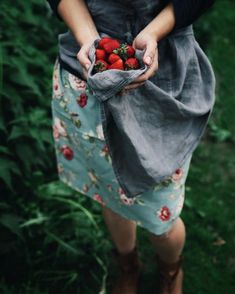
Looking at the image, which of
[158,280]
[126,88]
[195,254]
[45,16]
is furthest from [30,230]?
[45,16]

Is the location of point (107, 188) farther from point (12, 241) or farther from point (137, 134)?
point (12, 241)

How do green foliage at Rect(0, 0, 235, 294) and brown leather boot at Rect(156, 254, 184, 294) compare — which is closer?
brown leather boot at Rect(156, 254, 184, 294)

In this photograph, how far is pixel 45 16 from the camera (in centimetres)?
351

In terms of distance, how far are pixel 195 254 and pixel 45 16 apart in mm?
1968

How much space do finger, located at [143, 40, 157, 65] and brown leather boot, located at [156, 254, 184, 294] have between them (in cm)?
110

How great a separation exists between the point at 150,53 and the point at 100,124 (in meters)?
0.38

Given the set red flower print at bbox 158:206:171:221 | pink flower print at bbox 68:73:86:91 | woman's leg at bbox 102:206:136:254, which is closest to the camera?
pink flower print at bbox 68:73:86:91

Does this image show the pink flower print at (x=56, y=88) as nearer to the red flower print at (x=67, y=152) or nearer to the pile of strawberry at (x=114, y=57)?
the red flower print at (x=67, y=152)

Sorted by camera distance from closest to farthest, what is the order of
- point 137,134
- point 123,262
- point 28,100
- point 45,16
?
point 137,134 → point 123,262 → point 28,100 → point 45,16

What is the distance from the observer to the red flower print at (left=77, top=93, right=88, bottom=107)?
181 cm

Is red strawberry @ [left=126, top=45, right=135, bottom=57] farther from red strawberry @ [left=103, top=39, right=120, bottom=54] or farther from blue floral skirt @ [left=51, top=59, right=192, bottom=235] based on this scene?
blue floral skirt @ [left=51, top=59, right=192, bottom=235]

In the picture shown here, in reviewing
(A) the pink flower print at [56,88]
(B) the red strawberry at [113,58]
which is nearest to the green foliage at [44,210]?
(A) the pink flower print at [56,88]

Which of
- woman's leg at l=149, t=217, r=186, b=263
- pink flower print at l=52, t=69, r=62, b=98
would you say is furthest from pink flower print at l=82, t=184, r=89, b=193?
pink flower print at l=52, t=69, r=62, b=98

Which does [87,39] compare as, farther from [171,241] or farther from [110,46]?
[171,241]
